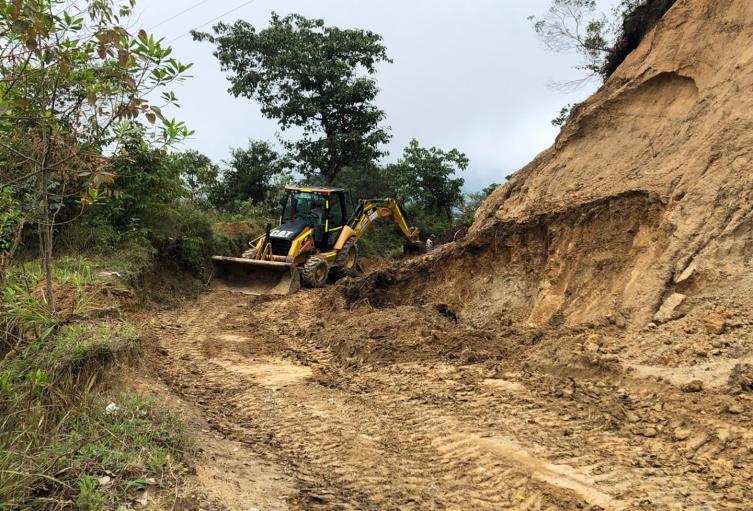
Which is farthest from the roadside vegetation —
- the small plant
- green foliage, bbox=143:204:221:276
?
green foliage, bbox=143:204:221:276

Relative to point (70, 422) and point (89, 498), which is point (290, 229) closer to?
point (70, 422)

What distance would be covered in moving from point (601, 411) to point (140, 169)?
10.2 m

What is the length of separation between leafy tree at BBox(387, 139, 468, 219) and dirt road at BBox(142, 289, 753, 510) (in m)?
15.9

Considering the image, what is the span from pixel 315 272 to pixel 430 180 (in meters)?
11.5

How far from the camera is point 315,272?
14484 millimetres

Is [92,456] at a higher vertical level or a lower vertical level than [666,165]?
lower

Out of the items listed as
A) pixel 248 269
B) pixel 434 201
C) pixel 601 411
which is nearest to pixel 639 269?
pixel 601 411

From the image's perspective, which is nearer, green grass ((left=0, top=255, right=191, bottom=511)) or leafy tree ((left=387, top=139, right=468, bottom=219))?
green grass ((left=0, top=255, right=191, bottom=511))

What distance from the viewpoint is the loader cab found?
15.3m

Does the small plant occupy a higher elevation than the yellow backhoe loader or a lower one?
lower

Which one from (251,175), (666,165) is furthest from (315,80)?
(666,165)

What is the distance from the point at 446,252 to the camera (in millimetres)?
10828

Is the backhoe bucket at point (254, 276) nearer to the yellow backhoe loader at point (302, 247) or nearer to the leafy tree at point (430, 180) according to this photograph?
the yellow backhoe loader at point (302, 247)

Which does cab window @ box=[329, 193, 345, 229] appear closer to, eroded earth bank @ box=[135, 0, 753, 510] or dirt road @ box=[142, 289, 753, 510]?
eroded earth bank @ box=[135, 0, 753, 510]
